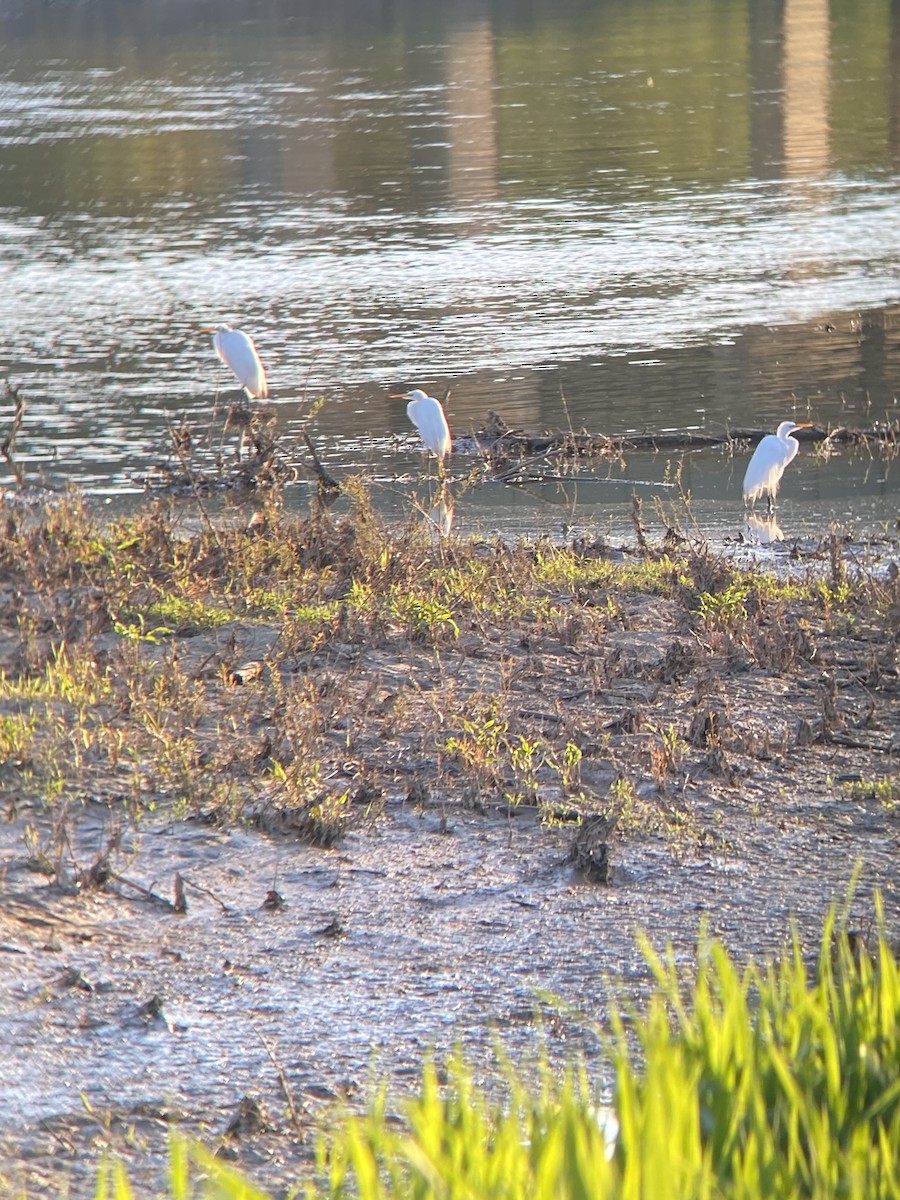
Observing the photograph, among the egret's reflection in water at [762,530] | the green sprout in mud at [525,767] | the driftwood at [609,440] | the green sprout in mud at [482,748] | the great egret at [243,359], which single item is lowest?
the egret's reflection in water at [762,530]

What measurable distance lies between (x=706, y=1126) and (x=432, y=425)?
8.82 m

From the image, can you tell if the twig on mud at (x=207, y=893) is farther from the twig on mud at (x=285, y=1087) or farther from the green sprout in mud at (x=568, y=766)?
the green sprout in mud at (x=568, y=766)

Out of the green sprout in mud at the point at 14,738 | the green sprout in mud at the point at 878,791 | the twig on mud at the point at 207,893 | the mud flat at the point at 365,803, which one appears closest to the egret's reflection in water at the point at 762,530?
the mud flat at the point at 365,803

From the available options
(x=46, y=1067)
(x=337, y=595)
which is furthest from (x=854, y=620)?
(x=46, y=1067)

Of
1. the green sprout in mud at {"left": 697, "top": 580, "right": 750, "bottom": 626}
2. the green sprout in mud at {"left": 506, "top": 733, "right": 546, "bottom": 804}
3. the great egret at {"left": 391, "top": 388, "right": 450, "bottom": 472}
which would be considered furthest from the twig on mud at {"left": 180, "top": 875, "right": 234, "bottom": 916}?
the great egret at {"left": 391, "top": 388, "right": 450, "bottom": 472}

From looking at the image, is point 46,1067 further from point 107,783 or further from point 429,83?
point 429,83

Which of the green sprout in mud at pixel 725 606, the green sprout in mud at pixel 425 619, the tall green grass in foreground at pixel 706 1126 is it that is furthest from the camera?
the green sprout in mud at pixel 725 606

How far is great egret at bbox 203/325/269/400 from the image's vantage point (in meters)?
12.1

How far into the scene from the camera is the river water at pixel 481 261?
1196 centimetres

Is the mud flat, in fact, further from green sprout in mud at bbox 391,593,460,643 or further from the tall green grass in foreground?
the tall green grass in foreground

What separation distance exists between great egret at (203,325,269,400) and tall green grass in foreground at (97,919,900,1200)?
395 inches

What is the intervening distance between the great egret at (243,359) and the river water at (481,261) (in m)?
0.35

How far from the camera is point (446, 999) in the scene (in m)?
4.05

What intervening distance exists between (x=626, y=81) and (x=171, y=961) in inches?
1392
